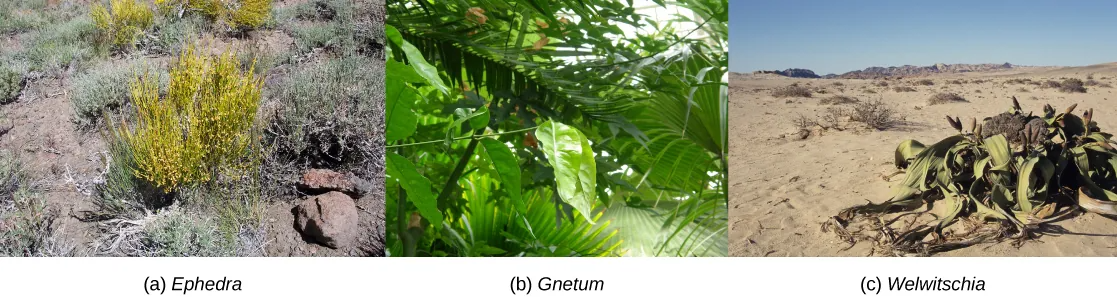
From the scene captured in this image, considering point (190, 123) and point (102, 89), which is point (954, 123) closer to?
point (190, 123)

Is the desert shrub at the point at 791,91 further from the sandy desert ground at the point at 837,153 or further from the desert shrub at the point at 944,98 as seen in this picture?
the desert shrub at the point at 944,98

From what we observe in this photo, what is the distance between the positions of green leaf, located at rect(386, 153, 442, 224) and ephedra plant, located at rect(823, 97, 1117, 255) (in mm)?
1282

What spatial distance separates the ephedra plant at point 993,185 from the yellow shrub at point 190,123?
1.65 meters

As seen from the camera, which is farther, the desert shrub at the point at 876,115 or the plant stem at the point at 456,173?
the desert shrub at the point at 876,115

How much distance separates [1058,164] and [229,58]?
2.30 m

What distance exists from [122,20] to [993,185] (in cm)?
239

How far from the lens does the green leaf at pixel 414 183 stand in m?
1.57

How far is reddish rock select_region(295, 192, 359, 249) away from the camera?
1.89 meters

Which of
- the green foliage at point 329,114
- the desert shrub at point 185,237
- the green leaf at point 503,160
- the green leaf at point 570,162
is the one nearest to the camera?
the green leaf at point 570,162

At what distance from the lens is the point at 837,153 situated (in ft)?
7.83

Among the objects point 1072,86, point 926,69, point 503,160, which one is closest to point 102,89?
point 503,160

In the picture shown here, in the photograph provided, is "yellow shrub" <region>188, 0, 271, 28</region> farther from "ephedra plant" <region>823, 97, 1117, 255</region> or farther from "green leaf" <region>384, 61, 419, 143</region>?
"ephedra plant" <region>823, 97, 1117, 255</region>

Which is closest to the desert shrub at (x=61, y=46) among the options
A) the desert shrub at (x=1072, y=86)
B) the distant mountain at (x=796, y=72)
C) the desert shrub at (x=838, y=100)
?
the distant mountain at (x=796, y=72)
